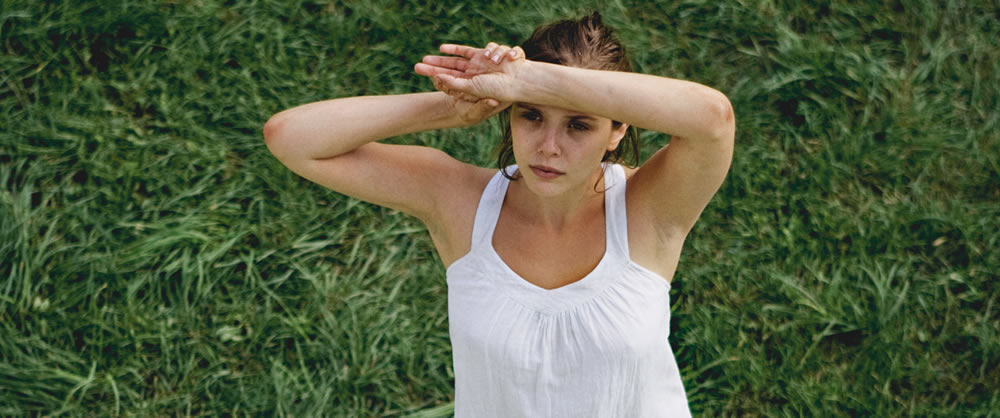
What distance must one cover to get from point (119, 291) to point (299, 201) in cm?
77

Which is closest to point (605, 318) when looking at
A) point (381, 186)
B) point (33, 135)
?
point (381, 186)

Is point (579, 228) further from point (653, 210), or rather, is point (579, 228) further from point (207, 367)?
point (207, 367)

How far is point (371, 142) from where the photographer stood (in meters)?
2.30

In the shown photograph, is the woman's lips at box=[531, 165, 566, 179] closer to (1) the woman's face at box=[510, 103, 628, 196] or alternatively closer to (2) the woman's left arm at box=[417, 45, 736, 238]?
(1) the woman's face at box=[510, 103, 628, 196]

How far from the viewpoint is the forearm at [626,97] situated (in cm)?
198

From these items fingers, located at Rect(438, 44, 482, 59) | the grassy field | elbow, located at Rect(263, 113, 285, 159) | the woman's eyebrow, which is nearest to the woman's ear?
the woman's eyebrow

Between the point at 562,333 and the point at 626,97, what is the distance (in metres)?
0.60

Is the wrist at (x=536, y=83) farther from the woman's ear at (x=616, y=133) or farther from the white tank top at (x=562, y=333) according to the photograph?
the white tank top at (x=562, y=333)

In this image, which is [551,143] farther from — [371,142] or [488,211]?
[371,142]

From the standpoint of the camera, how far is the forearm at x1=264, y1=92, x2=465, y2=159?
2.16 meters

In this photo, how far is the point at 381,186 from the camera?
2287 mm

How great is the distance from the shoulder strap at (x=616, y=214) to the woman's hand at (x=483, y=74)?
1.40 feet

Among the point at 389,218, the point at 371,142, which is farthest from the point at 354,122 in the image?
the point at 389,218

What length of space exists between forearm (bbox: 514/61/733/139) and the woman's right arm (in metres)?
0.13
